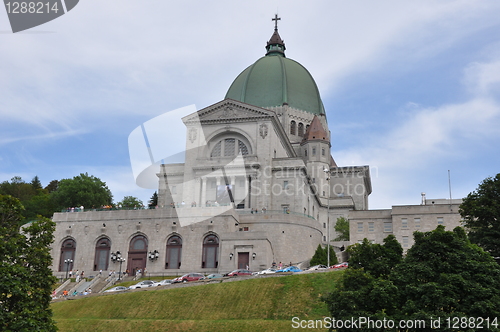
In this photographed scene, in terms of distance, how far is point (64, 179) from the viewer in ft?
292

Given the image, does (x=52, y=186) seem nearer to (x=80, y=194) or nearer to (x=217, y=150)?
(x=80, y=194)

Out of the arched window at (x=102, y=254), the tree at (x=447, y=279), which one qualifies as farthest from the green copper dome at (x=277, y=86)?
the tree at (x=447, y=279)

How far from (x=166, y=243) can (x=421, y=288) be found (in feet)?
135

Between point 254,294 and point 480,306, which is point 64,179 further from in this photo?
point 480,306

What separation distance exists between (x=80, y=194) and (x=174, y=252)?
2709cm

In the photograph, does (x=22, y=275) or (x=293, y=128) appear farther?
(x=293, y=128)

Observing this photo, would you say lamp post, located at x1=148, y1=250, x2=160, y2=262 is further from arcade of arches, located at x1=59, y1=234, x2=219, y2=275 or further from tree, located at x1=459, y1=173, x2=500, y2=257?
tree, located at x1=459, y1=173, x2=500, y2=257

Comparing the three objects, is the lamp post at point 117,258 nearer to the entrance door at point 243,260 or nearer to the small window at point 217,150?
the entrance door at point 243,260

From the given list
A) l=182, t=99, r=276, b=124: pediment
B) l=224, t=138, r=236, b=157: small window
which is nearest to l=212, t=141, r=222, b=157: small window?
l=224, t=138, r=236, b=157: small window

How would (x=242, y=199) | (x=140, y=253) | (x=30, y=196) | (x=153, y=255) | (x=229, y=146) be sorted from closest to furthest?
(x=153, y=255) < (x=140, y=253) < (x=242, y=199) < (x=229, y=146) < (x=30, y=196)

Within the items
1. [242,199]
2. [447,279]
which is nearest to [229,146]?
[242,199]

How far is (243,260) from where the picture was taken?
62.2 m

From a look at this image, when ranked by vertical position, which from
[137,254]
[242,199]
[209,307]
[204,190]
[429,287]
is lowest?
[209,307]

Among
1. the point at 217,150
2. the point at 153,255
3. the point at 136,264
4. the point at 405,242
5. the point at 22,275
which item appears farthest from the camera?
the point at 217,150
